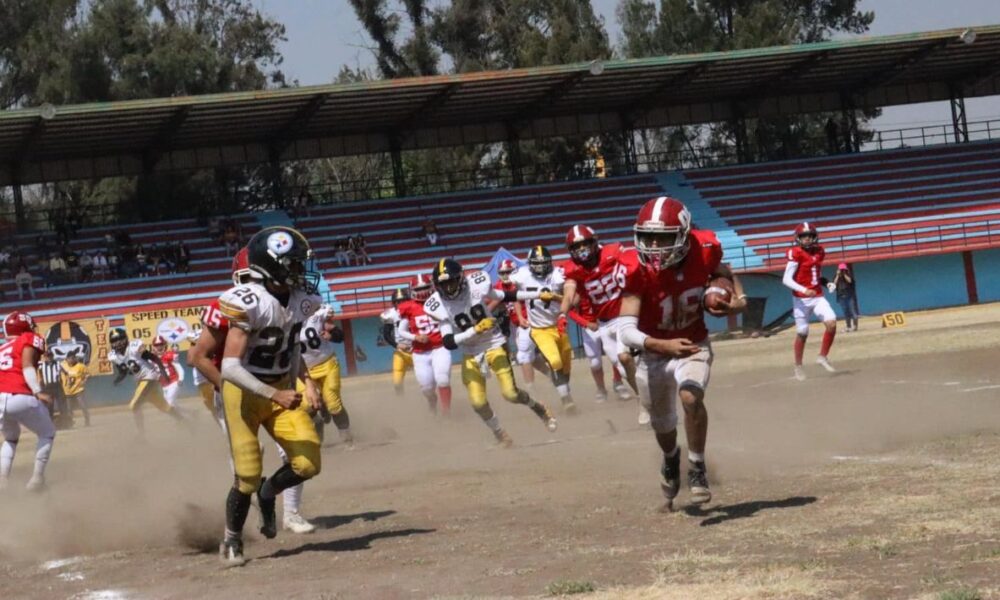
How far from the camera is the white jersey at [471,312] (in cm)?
1614

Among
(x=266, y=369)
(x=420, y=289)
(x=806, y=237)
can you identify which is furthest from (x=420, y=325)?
(x=266, y=369)

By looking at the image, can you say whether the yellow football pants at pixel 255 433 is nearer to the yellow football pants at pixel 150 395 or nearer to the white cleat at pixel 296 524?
the white cleat at pixel 296 524

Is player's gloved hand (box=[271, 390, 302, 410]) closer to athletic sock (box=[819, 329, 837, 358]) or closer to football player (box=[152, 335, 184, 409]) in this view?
athletic sock (box=[819, 329, 837, 358])

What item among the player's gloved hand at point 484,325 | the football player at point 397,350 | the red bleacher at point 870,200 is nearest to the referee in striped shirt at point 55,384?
the football player at point 397,350

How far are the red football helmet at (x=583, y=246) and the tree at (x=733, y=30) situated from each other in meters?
44.8

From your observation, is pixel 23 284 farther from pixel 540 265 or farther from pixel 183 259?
pixel 540 265

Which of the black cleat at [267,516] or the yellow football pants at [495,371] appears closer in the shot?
the black cleat at [267,516]

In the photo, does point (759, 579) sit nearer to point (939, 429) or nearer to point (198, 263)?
point (939, 429)

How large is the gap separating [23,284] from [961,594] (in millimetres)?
37727

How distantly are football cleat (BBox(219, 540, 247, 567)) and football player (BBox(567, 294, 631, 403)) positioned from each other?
8452mm

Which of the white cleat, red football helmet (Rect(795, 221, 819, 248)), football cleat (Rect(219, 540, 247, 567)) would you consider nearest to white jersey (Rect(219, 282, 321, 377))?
football cleat (Rect(219, 540, 247, 567))

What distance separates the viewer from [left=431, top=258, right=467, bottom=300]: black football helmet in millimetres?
15922

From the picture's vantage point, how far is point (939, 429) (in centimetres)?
1315

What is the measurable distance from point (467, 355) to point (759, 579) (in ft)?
30.8
